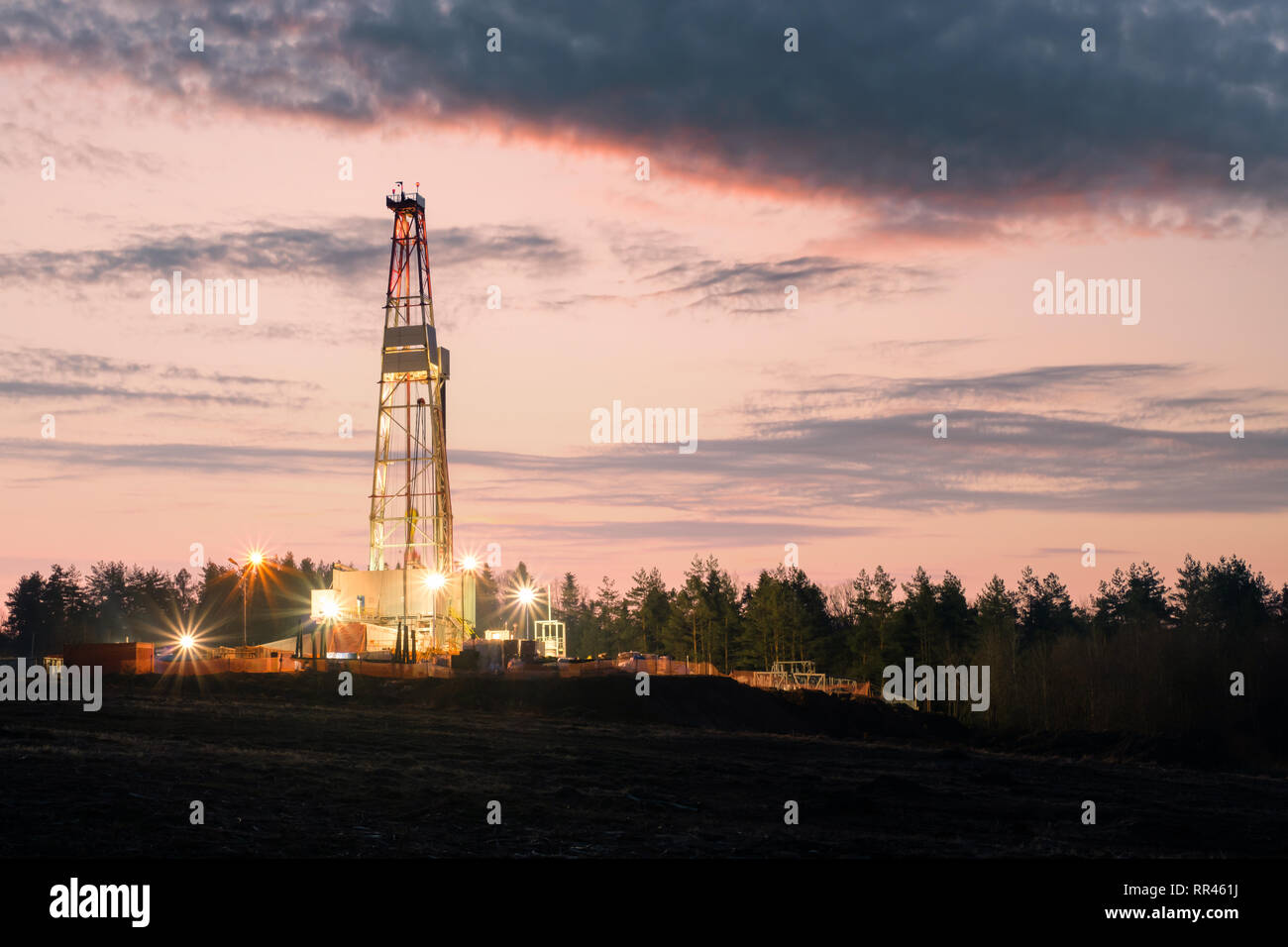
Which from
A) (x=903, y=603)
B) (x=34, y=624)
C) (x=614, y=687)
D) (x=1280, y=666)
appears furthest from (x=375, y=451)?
(x=34, y=624)

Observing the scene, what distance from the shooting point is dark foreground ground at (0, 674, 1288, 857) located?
17578 millimetres

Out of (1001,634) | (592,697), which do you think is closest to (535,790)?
(592,697)

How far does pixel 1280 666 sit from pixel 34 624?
13570 cm

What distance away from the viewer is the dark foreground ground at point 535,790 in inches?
692

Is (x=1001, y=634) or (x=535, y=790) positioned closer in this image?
(x=535, y=790)

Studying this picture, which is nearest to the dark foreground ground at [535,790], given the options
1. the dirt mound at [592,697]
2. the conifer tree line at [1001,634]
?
the dirt mound at [592,697]

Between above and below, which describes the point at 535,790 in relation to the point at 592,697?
above

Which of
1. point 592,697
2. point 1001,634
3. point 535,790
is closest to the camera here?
point 535,790

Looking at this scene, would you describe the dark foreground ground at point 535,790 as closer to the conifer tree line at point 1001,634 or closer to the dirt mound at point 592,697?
the dirt mound at point 592,697

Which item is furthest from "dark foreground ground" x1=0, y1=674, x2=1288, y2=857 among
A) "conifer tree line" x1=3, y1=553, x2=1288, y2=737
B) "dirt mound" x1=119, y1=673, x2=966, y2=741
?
"conifer tree line" x1=3, y1=553, x2=1288, y2=737

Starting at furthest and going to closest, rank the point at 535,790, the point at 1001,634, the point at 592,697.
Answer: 1. the point at 1001,634
2. the point at 592,697
3. the point at 535,790

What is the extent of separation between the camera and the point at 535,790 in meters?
23.9

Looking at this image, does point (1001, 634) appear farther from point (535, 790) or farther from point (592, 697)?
point (535, 790)
